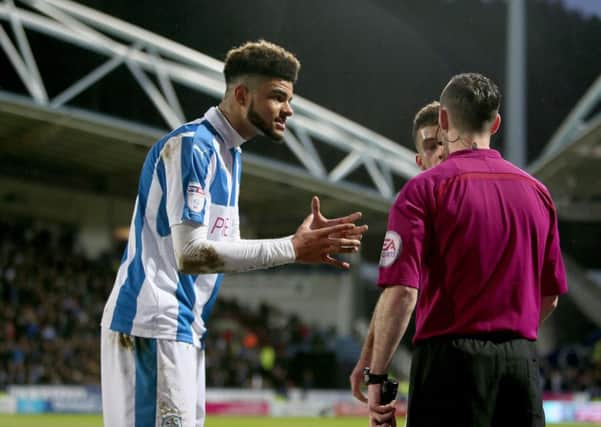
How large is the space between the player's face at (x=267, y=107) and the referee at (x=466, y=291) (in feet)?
2.88

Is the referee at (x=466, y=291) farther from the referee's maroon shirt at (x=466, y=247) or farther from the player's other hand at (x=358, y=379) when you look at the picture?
the player's other hand at (x=358, y=379)

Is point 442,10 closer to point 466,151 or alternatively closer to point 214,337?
point 466,151

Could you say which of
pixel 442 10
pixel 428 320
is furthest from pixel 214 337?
pixel 428 320

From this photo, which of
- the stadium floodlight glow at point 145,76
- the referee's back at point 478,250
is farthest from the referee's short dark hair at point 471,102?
the stadium floodlight glow at point 145,76

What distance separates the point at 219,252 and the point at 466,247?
872 mm

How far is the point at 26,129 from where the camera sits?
67.2 feet

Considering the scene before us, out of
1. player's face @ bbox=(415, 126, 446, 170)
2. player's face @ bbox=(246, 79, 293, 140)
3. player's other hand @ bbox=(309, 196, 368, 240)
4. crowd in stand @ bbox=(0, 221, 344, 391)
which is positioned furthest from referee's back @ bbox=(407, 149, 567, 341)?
crowd in stand @ bbox=(0, 221, 344, 391)

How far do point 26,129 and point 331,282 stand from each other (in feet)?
37.2

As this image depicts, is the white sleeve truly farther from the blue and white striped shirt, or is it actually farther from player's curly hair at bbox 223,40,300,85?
player's curly hair at bbox 223,40,300,85

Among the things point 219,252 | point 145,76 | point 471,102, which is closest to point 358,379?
point 219,252

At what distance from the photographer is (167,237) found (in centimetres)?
350

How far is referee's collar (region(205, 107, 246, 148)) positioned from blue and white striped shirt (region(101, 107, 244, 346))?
0.11 ft

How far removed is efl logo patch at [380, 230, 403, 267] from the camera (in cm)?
294

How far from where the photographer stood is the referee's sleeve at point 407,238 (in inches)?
115
